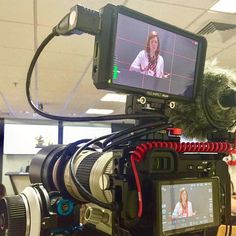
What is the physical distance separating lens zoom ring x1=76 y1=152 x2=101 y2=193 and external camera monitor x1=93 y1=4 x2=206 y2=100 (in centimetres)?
26

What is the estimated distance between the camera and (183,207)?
0.78 metres

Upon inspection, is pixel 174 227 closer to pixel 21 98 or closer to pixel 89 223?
pixel 89 223

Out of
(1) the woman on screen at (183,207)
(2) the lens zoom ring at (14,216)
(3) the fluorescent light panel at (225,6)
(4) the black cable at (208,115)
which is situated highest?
(3) the fluorescent light panel at (225,6)

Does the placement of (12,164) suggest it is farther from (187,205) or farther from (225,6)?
(187,205)

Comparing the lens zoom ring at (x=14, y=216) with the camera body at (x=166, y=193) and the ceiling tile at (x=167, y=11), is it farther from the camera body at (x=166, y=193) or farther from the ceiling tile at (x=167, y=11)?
the ceiling tile at (x=167, y=11)

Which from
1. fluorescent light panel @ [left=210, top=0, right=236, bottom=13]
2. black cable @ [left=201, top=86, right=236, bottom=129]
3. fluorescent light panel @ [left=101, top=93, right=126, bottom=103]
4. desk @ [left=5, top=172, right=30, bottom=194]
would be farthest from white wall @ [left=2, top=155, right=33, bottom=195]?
black cable @ [left=201, top=86, right=236, bottom=129]

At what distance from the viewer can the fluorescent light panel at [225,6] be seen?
2250 mm

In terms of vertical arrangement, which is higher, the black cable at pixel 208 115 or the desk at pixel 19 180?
the black cable at pixel 208 115

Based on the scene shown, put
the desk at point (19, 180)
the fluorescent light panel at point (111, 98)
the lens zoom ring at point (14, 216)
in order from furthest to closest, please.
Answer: the fluorescent light panel at point (111, 98)
the desk at point (19, 180)
the lens zoom ring at point (14, 216)

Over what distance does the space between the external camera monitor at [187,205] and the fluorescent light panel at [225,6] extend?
1.75 meters

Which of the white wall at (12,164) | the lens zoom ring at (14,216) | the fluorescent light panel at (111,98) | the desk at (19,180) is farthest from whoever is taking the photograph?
the white wall at (12,164)

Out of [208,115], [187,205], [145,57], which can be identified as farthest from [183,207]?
[145,57]

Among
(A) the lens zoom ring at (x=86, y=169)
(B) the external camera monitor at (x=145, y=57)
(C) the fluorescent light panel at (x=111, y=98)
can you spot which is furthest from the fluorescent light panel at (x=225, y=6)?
(C) the fluorescent light panel at (x=111, y=98)

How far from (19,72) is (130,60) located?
11.6 feet
